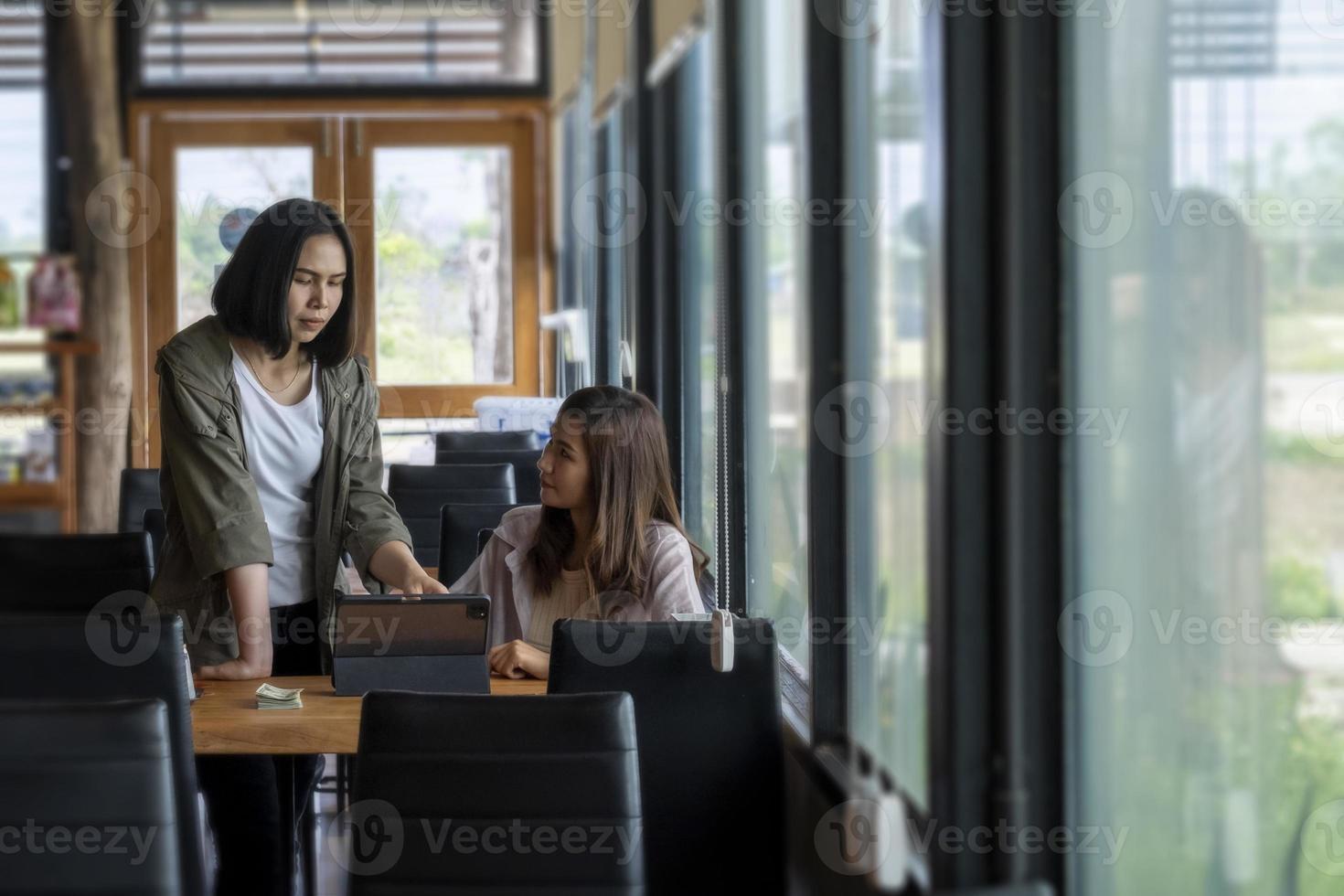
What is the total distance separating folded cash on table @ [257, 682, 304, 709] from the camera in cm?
239

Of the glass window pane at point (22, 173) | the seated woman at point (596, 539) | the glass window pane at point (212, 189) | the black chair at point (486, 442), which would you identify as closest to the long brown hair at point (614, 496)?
the seated woman at point (596, 539)

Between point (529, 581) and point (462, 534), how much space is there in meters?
0.92

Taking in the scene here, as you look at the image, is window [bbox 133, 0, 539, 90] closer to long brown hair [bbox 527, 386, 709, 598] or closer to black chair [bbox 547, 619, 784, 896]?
long brown hair [bbox 527, 386, 709, 598]

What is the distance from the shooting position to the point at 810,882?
2.37 m

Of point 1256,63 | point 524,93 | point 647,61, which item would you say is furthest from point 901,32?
point 524,93

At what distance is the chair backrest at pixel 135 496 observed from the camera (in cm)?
442

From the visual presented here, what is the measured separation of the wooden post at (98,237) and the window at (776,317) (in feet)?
16.2

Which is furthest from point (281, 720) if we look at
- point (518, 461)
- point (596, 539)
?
point (518, 461)

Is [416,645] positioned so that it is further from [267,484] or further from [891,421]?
Answer: [891,421]

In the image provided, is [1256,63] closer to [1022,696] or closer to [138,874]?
[1022,696]

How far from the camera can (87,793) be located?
1742 millimetres

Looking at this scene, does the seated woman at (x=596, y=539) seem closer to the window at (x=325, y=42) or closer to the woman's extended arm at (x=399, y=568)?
the woman's extended arm at (x=399, y=568)

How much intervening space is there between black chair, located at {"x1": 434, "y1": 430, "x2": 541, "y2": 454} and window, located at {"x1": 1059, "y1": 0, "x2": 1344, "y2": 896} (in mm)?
4266

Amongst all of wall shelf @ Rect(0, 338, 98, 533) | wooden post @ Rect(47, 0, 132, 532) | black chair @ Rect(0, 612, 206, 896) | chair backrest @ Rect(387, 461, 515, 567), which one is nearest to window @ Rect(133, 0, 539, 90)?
wooden post @ Rect(47, 0, 132, 532)
